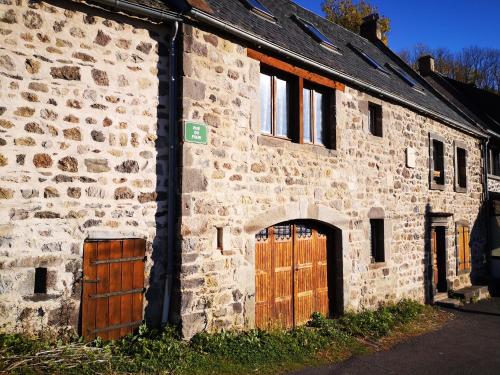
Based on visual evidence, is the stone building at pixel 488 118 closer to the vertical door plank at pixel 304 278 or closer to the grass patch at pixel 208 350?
the grass patch at pixel 208 350

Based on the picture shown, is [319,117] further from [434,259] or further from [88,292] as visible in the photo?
[434,259]

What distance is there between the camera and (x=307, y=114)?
7727 millimetres

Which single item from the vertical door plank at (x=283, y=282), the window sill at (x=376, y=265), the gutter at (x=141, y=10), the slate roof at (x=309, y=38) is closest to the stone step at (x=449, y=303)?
the window sill at (x=376, y=265)

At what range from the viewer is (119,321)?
5.20 m

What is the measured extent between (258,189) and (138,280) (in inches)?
91.5

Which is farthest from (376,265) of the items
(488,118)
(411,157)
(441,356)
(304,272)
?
(488,118)

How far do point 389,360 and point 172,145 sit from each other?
15.1 ft

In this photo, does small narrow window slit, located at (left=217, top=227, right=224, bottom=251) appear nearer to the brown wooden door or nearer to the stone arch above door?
the stone arch above door

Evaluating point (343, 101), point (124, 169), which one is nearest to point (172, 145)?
point (124, 169)

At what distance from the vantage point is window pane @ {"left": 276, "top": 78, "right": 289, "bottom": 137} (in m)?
7.23

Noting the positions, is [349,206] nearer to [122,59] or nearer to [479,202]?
[122,59]

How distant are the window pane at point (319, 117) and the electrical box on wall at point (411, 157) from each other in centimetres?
313

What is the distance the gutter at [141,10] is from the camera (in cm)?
512

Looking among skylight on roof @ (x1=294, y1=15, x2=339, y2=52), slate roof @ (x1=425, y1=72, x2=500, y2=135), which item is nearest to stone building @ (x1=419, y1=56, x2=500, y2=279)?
slate roof @ (x1=425, y1=72, x2=500, y2=135)
